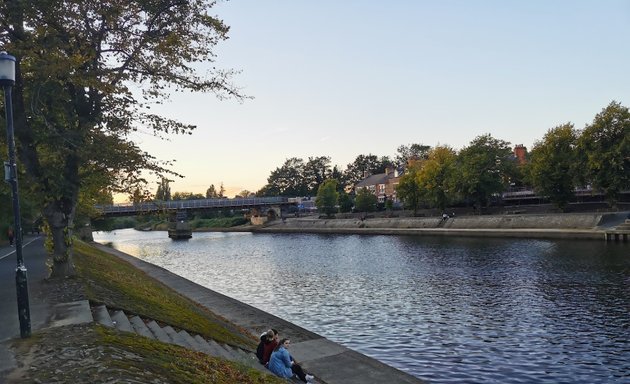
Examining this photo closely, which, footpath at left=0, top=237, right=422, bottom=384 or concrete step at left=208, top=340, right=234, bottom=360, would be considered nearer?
footpath at left=0, top=237, right=422, bottom=384

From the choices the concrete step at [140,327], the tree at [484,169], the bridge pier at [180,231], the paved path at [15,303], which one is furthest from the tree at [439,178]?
the concrete step at [140,327]

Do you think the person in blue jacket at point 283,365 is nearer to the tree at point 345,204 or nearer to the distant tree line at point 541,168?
the distant tree line at point 541,168

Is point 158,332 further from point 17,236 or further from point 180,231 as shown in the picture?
point 180,231

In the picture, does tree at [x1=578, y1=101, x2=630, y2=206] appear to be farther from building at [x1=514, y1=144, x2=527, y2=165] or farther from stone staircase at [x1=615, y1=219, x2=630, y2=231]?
building at [x1=514, y1=144, x2=527, y2=165]

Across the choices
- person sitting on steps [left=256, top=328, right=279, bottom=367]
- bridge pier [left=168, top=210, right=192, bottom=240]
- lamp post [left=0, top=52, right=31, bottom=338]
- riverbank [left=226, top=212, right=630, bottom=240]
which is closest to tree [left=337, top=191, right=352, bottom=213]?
riverbank [left=226, top=212, right=630, bottom=240]

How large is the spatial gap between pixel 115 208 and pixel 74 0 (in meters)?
105

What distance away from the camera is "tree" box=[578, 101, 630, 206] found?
205 ft

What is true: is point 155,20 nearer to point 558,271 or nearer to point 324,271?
point 324,271

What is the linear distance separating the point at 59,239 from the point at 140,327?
8.25 metres

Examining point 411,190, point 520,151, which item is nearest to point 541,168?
point 411,190

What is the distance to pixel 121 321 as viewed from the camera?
1362 centimetres

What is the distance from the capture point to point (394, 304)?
26469 mm

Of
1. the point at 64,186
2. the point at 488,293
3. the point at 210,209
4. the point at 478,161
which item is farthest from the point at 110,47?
the point at 210,209

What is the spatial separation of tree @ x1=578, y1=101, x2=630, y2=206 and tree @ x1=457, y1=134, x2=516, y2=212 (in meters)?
19.3
